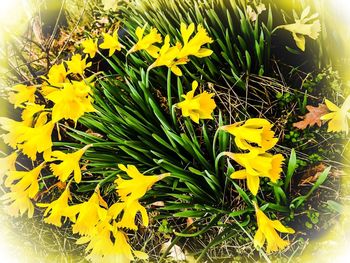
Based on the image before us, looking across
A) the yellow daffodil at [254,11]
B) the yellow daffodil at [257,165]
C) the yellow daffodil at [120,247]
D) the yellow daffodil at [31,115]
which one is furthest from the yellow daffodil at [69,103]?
the yellow daffodil at [254,11]

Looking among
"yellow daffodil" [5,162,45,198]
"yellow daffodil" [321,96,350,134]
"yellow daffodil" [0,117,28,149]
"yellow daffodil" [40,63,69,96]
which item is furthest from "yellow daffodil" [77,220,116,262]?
"yellow daffodil" [321,96,350,134]

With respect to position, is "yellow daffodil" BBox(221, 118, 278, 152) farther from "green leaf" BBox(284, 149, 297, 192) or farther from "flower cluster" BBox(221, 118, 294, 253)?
"green leaf" BBox(284, 149, 297, 192)

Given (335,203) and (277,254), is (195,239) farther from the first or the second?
(335,203)

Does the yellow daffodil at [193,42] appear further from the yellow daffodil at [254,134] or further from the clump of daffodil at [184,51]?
the yellow daffodil at [254,134]

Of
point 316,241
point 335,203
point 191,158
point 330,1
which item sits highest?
point 330,1

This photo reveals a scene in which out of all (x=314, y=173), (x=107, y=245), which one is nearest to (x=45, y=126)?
→ (x=107, y=245)

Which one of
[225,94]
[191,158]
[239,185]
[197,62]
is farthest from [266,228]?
[197,62]
